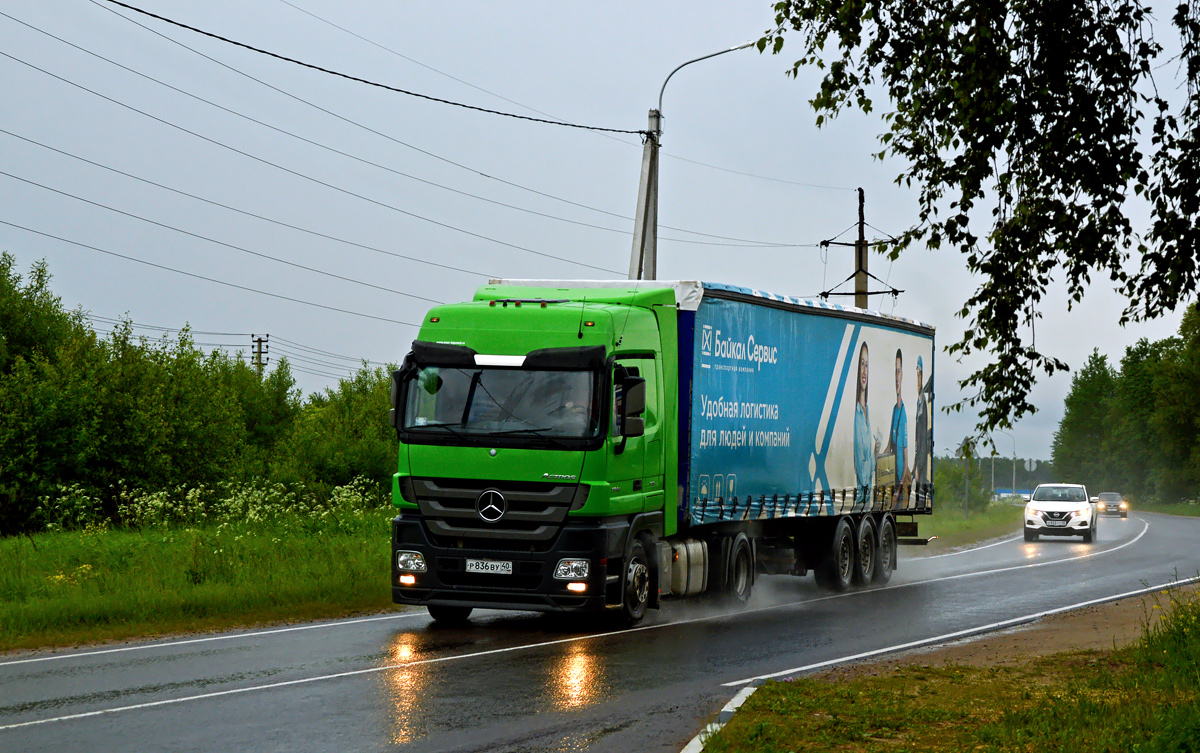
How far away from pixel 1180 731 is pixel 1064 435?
7085 inches

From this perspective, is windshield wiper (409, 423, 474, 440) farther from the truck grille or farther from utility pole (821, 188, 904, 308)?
utility pole (821, 188, 904, 308)

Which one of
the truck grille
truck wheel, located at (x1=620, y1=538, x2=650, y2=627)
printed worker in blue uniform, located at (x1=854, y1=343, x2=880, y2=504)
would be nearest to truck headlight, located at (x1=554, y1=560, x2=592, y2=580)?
the truck grille

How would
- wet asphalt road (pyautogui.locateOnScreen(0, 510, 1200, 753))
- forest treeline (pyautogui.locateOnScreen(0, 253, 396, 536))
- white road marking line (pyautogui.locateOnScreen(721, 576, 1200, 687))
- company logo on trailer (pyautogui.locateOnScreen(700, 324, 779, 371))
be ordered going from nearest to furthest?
wet asphalt road (pyautogui.locateOnScreen(0, 510, 1200, 753)) < white road marking line (pyautogui.locateOnScreen(721, 576, 1200, 687)) < company logo on trailer (pyautogui.locateOnScreen(700, 324, 779, 371)) < forest treeline (pyautogui.locateOnScreen(0, 253, 396, 536))

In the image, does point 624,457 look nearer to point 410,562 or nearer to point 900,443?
point 410,562

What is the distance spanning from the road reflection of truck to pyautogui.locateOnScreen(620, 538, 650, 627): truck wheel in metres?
0.03

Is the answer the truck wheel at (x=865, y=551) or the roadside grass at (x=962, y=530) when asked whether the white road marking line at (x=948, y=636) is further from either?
the roadside grass at (x=962, y=530)

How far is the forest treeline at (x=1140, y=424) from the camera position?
320ft

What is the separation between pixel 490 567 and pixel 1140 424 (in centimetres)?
12720

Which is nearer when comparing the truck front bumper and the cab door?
the truck front bumper

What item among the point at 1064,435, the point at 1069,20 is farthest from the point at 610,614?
the point at 1064,435

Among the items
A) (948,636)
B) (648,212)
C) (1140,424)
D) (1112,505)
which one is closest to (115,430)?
(648,212)

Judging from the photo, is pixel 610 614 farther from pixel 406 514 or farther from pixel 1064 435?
pixel 1064 435

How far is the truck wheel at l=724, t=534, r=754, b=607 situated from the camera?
16438 mm

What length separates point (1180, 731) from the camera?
719 cm
